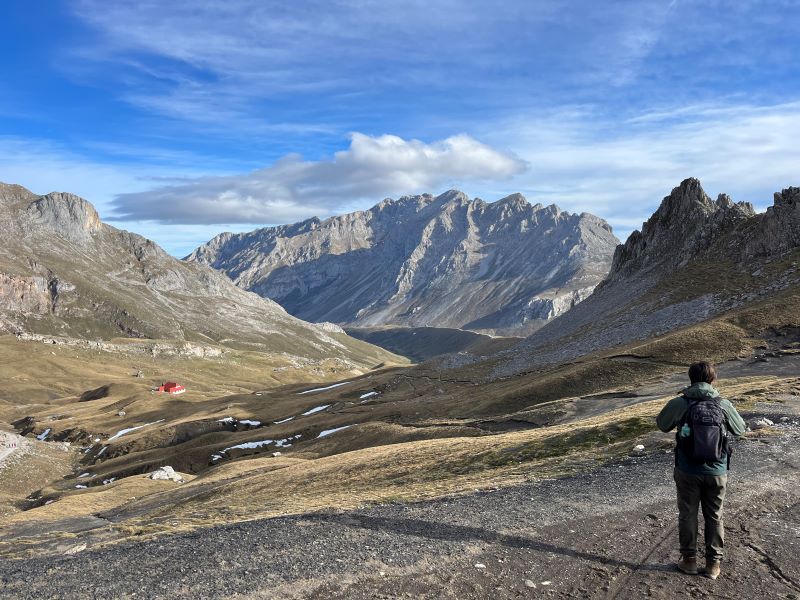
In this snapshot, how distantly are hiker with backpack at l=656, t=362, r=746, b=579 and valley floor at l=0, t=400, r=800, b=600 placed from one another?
646mm

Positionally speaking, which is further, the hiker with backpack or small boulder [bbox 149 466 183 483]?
small boulder [bbox 149 466 183 483]

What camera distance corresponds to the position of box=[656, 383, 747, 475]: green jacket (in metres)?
12.7

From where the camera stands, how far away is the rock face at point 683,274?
8069 centimetres

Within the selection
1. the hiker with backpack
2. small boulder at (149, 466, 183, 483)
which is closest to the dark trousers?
the hiker with backpack

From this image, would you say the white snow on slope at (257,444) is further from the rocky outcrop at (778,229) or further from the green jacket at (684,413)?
the rocky outcrop at (778,229)

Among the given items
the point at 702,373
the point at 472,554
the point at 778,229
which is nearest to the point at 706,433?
the point at 702,373

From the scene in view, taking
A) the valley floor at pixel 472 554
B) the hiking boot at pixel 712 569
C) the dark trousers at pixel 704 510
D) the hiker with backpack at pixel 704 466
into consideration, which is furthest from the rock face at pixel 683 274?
the hiking boot at pixel 712 569

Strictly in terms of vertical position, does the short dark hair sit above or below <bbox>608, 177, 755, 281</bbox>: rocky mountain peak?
below

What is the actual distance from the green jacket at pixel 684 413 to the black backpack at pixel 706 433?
4.1 inches

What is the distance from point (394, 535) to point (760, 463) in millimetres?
14133

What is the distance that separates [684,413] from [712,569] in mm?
3383

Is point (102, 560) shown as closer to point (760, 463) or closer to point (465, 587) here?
point (465, 587)

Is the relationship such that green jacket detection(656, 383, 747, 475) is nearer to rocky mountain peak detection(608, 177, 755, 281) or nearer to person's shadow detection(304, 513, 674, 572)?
person's shadow detection(304, 513, 674, 572)

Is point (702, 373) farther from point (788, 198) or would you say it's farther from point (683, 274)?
point (788, 198)
